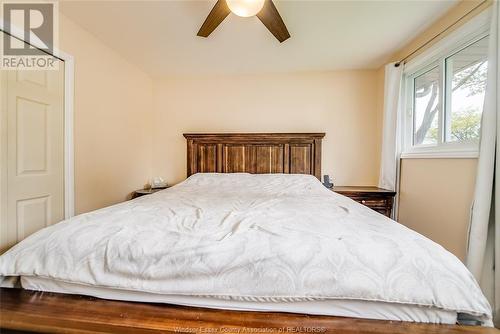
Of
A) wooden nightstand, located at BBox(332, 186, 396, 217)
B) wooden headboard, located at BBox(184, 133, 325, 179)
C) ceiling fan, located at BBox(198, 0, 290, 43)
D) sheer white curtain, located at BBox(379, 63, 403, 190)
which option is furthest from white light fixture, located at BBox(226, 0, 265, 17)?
wooden nightstand, located at BBox(332, 186, 396, 217)

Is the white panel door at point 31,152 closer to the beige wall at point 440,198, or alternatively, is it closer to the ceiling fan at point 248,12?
the ceiling fan at point 248,12

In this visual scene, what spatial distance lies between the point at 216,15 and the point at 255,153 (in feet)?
5.61

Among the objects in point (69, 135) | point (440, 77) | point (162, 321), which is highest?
point (440, 77)

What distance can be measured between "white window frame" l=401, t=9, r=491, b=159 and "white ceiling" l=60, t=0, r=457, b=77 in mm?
265

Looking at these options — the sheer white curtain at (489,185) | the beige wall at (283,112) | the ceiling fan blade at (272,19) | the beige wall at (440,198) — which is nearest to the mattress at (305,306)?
the sheer white curtain at (489,185)

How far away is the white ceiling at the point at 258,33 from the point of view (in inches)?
71.9

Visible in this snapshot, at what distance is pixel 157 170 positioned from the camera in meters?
3.30

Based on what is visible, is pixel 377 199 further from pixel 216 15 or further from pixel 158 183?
pixel 158 183

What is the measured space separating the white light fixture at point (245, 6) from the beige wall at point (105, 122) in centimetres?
165

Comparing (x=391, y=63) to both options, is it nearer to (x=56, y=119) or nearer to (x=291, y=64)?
(x=291, y=64)

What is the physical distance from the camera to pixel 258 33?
2172 millimetres

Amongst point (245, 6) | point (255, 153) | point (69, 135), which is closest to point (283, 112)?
point (255, 153)

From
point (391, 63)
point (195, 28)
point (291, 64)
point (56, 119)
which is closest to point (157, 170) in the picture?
point (56, 119)

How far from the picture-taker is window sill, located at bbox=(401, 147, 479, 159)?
1593 mm
